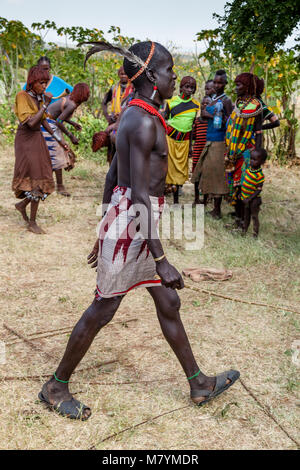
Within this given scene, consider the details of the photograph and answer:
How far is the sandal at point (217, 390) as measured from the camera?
2.65 m

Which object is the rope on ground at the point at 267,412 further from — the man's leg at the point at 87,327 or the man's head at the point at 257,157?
the man's head at the point at 257,157

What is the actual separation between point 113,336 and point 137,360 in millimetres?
380

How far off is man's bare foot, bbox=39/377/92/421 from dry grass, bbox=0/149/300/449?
5cm

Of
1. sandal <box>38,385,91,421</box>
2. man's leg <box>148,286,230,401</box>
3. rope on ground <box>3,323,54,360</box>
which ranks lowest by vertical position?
rope on ground <box>3,323,54,360</box>

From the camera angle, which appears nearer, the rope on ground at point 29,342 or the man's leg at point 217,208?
the rope on ground at point 29,342

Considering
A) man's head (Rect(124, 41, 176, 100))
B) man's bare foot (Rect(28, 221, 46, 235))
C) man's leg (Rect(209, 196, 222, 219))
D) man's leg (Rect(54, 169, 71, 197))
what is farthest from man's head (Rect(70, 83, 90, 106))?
man's head (Rect(124, 41, 176, 100))

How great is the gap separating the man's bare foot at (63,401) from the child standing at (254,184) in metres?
3.73

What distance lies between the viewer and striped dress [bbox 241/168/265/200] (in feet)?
18.5

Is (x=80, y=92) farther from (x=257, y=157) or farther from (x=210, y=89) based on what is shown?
(x=257, y=157)

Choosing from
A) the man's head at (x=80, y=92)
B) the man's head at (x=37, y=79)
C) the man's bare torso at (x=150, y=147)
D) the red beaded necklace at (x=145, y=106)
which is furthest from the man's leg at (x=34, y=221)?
the red beaded necklace at (x=145, y=106)

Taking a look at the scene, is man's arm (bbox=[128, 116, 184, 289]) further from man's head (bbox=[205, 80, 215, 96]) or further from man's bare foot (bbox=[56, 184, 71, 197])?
man's bare foot (bbox=[56, 184, 71, 197])

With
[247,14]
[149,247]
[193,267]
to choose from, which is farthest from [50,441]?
[247,14]

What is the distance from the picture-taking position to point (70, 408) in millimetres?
2535
